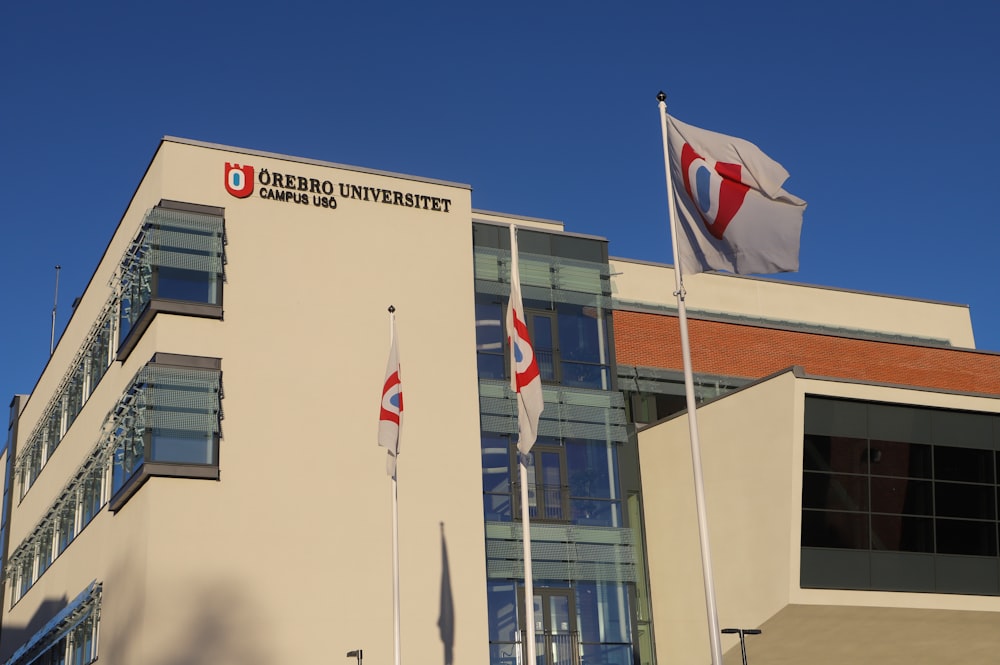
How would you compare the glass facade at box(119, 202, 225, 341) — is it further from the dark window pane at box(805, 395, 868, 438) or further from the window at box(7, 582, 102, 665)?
the dark window pane at box(805, 395, 868, 438)

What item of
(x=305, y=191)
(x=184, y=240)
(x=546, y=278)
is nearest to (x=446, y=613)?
(x=546, y=278)

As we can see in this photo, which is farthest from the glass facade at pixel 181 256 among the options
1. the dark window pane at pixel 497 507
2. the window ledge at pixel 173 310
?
the dark window pane at pixel 497 507

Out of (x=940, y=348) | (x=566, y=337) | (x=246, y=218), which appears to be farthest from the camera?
(x=940, y=348)

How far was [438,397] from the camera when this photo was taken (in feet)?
107

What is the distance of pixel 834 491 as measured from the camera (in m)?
31.2

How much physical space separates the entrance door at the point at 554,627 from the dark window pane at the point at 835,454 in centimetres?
662

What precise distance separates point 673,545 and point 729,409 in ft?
13.0

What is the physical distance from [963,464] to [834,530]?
13.7ft

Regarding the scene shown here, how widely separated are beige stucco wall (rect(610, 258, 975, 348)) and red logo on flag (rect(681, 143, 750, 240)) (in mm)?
22403

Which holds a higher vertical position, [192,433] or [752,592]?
[192,433]

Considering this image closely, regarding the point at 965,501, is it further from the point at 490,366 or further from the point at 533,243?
the point at 533,243

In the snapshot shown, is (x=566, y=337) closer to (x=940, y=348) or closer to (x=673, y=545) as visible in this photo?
(x=673, y=545)

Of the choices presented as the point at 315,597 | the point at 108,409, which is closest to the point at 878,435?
the point at 315,597

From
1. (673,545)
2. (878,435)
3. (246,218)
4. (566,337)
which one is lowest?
(673,545)
